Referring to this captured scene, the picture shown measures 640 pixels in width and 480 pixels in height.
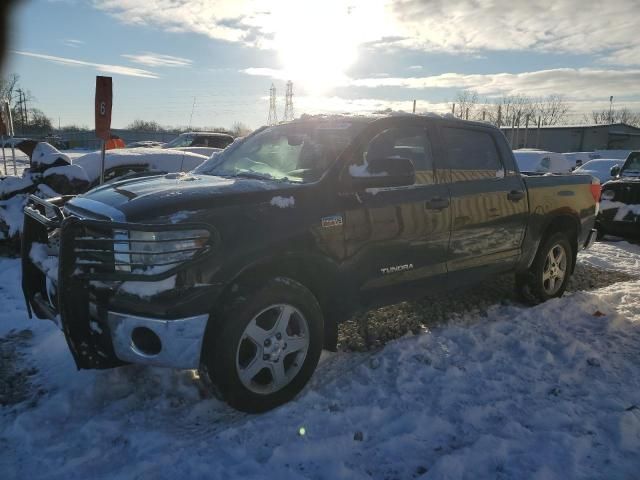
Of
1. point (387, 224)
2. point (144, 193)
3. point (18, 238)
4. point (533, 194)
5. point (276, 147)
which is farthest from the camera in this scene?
point (18, 238)

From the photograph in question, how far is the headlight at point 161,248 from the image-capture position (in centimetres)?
266

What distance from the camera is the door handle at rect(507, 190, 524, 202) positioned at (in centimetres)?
460

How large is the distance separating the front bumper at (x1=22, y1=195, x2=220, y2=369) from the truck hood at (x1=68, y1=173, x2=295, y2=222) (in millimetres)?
161

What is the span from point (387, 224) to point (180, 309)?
63.3 inches

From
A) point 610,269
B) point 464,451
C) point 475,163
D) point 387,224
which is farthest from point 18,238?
point 610,269

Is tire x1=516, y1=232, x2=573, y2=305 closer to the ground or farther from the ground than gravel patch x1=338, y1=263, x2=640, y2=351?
farther from the ground

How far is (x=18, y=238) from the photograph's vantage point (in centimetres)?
677

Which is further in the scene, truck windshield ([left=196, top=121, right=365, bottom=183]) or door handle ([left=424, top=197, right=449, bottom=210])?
door handle ([left=424, top=197, right=449, bottom=210])

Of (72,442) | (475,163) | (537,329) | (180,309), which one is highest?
(475,163)

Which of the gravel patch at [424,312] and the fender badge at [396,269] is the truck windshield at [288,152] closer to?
the fender badge at [396,269]

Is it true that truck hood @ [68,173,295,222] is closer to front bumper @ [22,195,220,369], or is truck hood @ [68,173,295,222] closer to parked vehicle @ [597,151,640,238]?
front bumper @ [22,195,220,369]

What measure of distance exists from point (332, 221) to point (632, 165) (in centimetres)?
1005

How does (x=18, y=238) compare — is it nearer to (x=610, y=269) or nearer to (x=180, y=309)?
(x=180, y=309)

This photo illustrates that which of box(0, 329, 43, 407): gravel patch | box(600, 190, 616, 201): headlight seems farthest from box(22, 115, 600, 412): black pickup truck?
box(600, 190, 616, 201): headlight
